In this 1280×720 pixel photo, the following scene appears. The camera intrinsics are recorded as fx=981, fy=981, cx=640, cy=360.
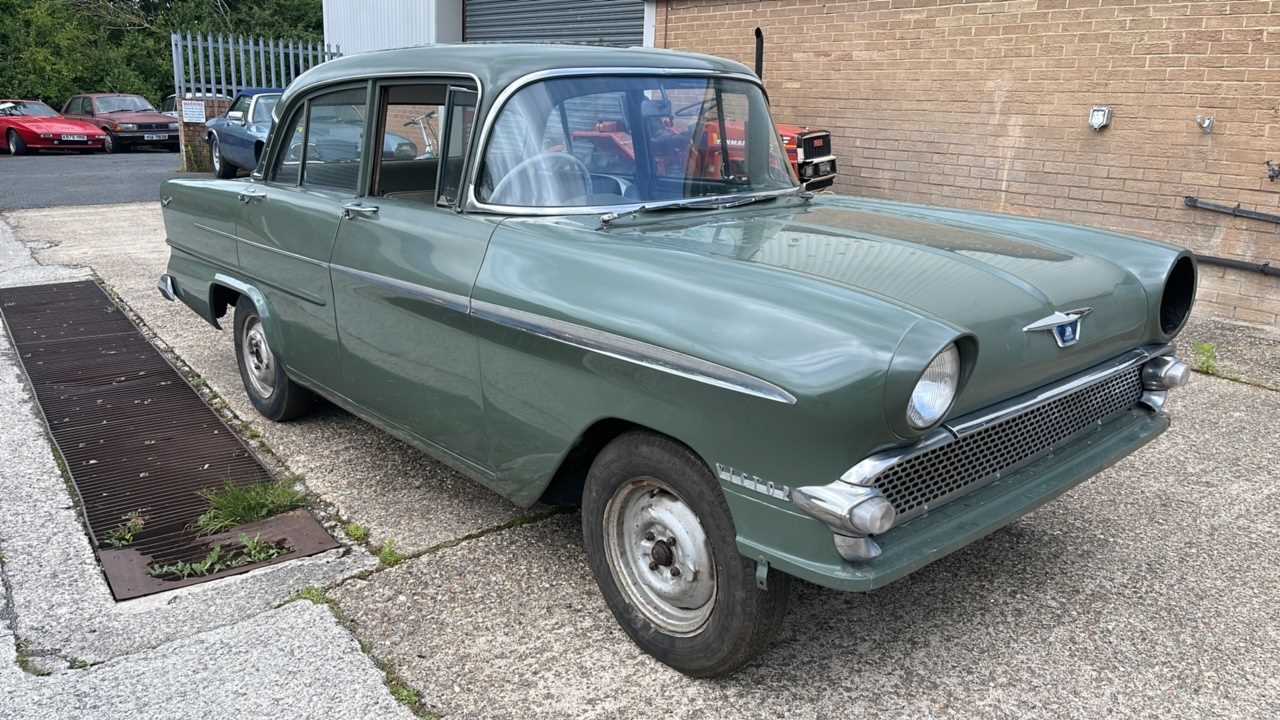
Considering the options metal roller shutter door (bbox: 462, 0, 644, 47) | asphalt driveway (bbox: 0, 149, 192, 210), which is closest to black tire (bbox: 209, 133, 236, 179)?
asphalt driveway (bbox: 0, 149, 192, 210)

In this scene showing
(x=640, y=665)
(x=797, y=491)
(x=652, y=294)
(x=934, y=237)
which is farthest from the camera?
(x=934, y=237)

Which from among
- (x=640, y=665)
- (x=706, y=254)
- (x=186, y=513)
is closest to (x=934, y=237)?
(x=706, y=254)

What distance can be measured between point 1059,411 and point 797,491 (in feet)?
3.40

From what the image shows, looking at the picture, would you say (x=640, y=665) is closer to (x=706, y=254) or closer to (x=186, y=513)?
(x=706, y=254)

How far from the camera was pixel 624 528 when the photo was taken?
2.83 m

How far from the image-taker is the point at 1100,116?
6984 millimetres

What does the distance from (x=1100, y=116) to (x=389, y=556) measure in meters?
6.00

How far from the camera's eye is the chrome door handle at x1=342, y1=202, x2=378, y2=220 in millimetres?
3582

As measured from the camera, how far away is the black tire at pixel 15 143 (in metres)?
20.0

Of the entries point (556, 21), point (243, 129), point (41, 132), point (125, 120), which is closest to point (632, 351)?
point (556, 21)

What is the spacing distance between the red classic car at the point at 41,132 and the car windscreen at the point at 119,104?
1.31 m

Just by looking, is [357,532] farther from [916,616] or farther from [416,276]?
[916,616]

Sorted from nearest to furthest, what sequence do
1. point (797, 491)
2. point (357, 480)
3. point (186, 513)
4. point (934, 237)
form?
point (797, 491)
point (934, 237)
point (186, 513)
point (357, 480)

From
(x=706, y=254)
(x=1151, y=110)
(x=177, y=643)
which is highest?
(x=1151, y=110)
